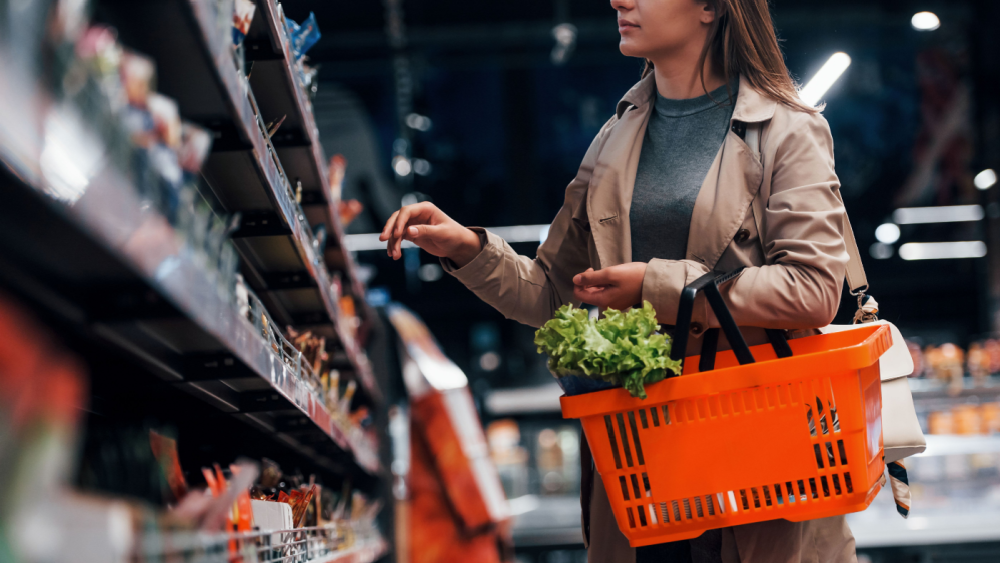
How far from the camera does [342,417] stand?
2613mm

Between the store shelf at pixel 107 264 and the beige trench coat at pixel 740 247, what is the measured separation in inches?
25.3

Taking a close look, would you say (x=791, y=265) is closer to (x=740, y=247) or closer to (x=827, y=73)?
(x=740, y=247)

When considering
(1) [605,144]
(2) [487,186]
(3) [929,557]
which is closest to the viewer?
(1) [605,144]

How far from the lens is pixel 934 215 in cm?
905

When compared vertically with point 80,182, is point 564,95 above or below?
above

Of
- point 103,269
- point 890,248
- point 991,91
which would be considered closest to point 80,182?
point 103,269

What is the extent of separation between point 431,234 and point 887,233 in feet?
29.7

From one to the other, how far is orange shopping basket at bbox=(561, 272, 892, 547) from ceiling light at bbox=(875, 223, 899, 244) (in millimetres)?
8661

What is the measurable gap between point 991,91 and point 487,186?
466cm

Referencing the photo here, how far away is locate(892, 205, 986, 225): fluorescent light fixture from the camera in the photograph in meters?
8.70

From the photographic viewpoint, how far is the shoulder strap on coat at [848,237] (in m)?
1.47

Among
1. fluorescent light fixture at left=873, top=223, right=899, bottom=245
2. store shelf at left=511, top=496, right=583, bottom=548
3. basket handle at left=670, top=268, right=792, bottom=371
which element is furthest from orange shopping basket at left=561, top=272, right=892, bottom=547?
fluorescent light fixture at left=873, top=223, right=899, bottom=245

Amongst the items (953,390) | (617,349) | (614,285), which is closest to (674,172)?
(614,285)

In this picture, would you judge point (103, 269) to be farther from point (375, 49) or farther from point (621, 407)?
point (375, 49)
